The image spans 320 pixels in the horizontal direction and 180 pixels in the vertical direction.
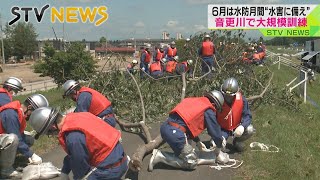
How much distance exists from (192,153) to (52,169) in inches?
90.3

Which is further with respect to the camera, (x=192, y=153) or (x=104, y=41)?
(x=104, y=41)

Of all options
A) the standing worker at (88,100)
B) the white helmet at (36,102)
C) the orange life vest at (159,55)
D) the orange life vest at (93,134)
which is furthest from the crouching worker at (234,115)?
the orange life vest at (159,55)

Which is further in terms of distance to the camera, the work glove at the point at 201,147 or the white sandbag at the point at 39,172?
the work glove at the point at 201,147

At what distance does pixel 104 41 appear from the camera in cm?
1155

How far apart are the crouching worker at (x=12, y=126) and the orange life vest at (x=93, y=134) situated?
1924 mm

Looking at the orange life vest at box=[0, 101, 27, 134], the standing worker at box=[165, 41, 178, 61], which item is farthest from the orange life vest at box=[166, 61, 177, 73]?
the orange life vest at box=[0, 101, 27, 134]

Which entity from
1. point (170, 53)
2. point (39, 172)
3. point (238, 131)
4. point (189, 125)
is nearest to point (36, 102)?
point (39, 172)

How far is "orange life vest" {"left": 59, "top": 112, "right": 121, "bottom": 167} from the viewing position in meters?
4.21

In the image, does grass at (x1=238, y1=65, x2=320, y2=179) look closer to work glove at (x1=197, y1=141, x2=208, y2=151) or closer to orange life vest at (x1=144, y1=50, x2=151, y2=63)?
work glove at (x1=197, y1=141, x2=208, y2=151)

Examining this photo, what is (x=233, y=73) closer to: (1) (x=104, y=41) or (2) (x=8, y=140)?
(1) (x=104, y=41)

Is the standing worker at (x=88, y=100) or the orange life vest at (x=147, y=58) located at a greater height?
the orange life vest at (x=147, y=58)

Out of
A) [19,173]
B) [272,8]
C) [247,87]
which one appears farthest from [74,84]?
[272,8]

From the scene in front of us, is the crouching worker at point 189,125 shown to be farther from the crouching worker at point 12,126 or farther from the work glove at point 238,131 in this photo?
the crouching worker at point 12,126

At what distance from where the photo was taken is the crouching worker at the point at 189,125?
6316mm
